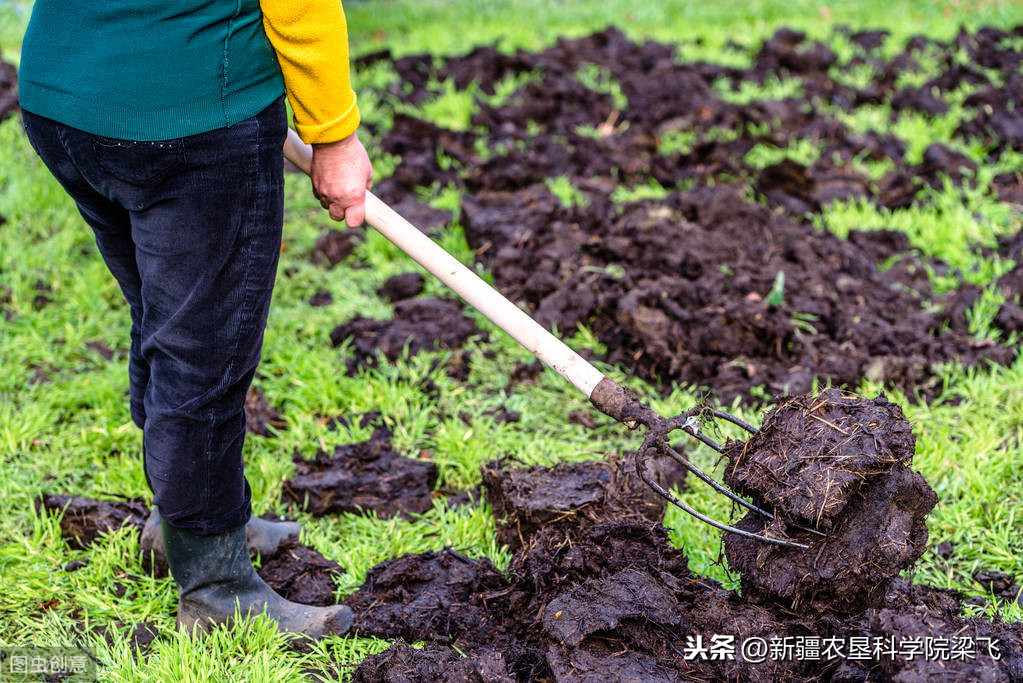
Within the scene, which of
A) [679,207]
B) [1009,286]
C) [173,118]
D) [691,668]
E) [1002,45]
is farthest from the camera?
[1002,45]

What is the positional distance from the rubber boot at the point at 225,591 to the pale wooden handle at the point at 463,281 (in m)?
0.93

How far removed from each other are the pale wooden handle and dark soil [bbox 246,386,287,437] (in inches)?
56.2

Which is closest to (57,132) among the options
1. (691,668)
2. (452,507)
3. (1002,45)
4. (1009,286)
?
(452,507)

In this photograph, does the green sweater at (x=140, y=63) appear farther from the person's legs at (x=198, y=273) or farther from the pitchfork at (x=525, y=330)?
the pitchfork at (x=525, y=330)

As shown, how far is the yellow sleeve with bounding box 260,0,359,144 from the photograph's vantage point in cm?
193

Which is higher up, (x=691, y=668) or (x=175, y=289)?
(x=175, y=289)

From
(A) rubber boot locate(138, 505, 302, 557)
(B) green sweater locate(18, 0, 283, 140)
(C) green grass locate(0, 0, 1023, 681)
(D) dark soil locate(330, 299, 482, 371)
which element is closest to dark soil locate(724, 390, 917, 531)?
(C) green grass locate(0, 0, 1023, 681)

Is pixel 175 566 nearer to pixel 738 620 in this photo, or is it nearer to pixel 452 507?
pixel 452 507

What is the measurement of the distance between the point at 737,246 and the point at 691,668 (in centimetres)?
263

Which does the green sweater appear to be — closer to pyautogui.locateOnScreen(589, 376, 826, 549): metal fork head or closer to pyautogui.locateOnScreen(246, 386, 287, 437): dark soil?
pyautogui.locateOnScreen(589, 376, 826, 549): metal fork head

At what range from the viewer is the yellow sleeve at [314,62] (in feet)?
6.33

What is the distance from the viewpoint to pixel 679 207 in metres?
4.83

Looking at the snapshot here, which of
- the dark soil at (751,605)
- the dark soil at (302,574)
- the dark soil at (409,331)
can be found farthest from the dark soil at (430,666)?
the dark soil at (409,331)

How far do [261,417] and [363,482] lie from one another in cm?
63
